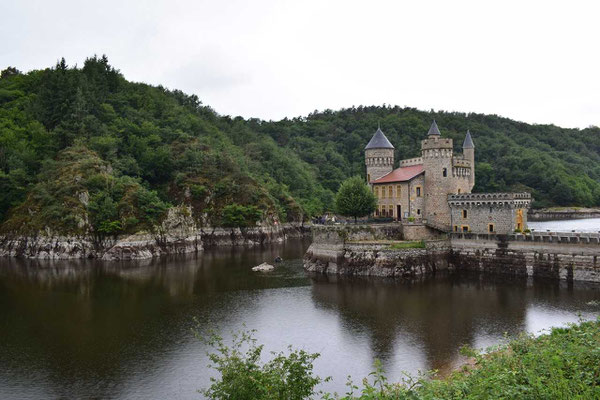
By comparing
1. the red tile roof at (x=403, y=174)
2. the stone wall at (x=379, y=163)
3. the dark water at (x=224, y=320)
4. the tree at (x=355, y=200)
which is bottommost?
the dark water at (x=224, y=320)

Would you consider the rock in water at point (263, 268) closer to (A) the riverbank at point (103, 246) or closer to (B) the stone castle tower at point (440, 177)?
(B) the stone castle tower at point (440, 177)

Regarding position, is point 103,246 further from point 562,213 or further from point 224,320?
point 562,213

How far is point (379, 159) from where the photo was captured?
58562 millimetres

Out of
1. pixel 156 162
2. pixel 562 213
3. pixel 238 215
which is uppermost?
pixel 156 162

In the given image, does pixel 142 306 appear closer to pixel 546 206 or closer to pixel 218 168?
pixel 218 168

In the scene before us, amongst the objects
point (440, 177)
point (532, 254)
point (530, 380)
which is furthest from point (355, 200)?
point (530, 380)

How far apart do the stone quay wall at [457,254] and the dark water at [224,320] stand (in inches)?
76.7

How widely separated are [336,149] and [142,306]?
112 meters

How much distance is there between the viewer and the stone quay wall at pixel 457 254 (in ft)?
131

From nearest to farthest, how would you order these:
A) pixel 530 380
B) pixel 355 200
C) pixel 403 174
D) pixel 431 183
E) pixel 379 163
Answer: pixel 530 380
pixel 431 183
pixel 355 200
pixel 403 174
pixel 379 163

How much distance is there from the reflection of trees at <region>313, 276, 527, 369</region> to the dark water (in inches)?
3.3

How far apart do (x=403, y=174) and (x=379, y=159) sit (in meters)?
4.47

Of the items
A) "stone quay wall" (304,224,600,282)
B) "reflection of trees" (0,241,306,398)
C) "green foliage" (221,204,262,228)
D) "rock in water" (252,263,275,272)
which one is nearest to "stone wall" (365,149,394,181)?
"stone quay wall" (304,224,600,282)

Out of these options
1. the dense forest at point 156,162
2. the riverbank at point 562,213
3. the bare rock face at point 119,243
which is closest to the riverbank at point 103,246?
the bare rock face at point 119,243
